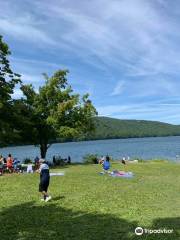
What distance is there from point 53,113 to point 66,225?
129ft

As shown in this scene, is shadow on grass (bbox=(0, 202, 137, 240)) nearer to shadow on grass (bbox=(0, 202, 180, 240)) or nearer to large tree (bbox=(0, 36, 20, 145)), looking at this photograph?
shadow on grass (bbox=(0, 202, 180, 240))

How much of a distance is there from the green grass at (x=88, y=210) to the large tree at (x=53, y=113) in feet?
79.6

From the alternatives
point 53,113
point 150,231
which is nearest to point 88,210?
point 150,231

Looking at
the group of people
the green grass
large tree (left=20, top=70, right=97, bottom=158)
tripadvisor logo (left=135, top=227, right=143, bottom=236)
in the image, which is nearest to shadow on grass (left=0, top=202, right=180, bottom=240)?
the green grass

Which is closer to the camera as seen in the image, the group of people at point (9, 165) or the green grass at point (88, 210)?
the green grass at point (88, 210)

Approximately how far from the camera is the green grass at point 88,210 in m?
16.0

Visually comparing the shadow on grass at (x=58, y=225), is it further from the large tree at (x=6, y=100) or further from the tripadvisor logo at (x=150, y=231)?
the large tree at (x=6, y=100)

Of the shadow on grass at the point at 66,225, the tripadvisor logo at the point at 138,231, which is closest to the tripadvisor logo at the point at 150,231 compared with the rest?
the tripadvisor logo at the point at 138,231

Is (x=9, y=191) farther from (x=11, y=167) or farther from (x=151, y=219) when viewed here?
(x=11, y=167)

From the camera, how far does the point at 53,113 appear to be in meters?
56.2

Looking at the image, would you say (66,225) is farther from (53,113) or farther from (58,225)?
(53,113)

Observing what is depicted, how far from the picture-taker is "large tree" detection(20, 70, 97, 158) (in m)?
55.5

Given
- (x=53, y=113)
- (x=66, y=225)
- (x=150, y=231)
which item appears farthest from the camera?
(x=53, y=113)

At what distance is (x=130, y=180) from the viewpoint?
33969mm
